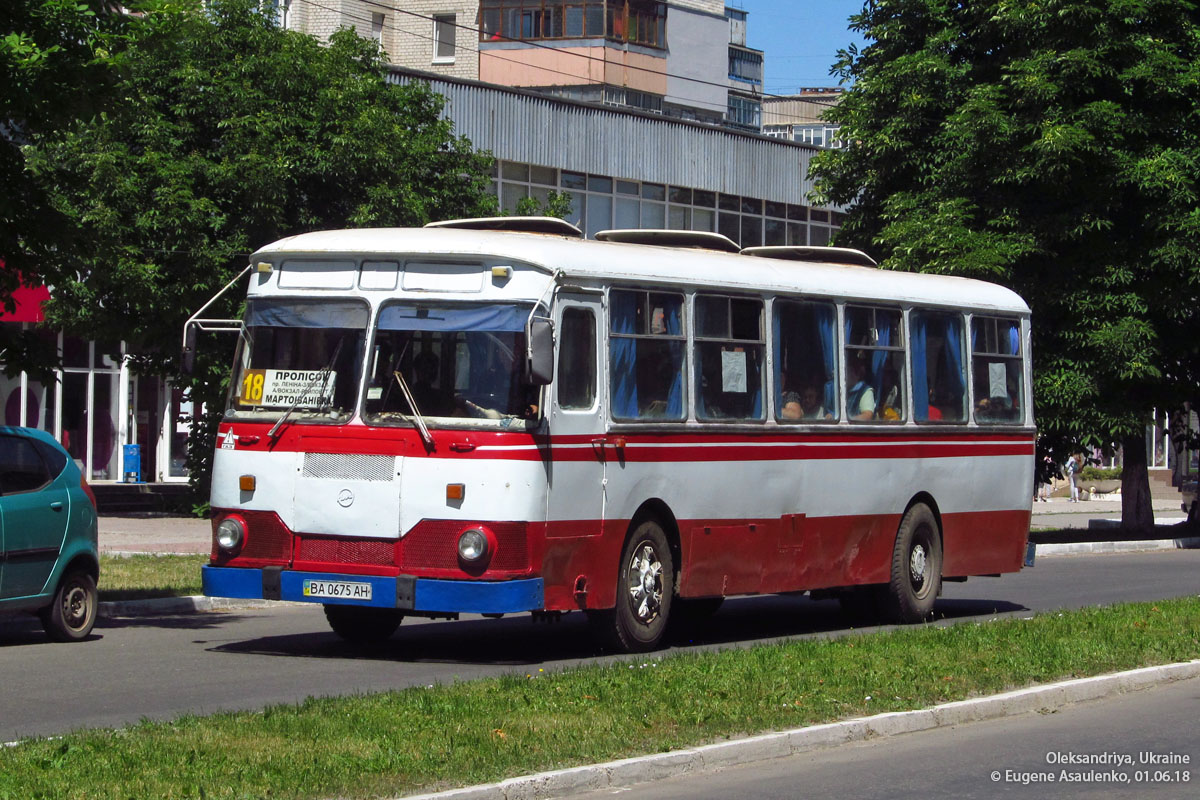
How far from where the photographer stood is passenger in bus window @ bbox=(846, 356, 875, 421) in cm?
1568

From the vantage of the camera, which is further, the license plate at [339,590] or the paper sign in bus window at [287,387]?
the paper sign in bus window at [287,387]

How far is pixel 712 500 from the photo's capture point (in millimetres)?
14047

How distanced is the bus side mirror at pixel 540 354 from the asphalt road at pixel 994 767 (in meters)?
3.57

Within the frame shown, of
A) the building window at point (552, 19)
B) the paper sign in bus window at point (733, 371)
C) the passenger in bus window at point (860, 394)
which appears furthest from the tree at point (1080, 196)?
the building window at point (552, 19)

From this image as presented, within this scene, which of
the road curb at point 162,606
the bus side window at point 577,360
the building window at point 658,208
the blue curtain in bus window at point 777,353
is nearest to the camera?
the bus side window at point 577,360

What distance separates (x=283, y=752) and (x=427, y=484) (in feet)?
13.9

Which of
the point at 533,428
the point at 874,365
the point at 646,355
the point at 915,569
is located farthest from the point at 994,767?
the point at 915,569

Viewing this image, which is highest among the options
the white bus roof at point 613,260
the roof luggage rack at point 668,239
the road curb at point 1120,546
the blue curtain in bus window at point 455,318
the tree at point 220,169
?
the tree at point 220,169

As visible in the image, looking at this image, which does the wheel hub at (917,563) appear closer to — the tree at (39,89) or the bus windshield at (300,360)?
the bus windshield at (300,360)

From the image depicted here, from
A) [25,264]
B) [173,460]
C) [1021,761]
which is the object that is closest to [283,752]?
[1021,761]

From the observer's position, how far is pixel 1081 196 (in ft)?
98.1

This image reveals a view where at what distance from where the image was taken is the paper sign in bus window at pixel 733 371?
560 inches

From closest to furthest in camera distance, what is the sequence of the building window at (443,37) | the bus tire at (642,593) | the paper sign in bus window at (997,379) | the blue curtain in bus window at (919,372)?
1. the bus tire at (642,593)
2. the blue curtain in bus window at (919,372)
3. the paper sign in bus window at (997,379)
4. the building window at (443,37)

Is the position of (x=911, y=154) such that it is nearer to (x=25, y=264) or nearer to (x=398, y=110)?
(x=398, y=110)
